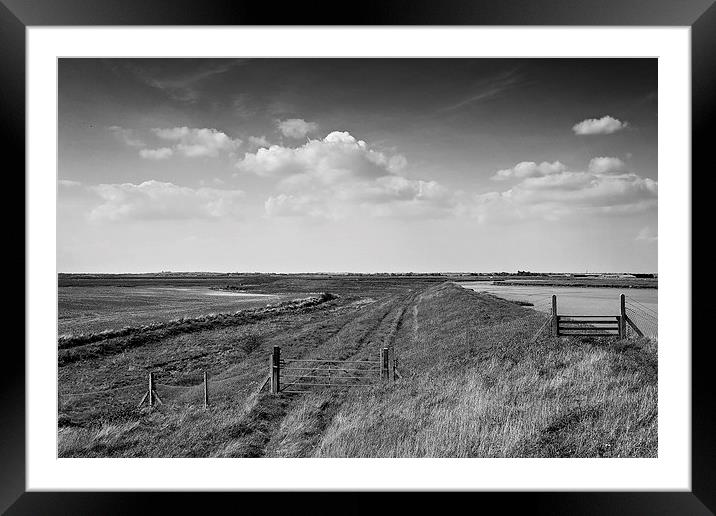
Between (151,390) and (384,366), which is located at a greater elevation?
(384,366)

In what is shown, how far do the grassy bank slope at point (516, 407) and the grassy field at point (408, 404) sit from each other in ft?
0.04

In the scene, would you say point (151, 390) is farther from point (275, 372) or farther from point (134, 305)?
point (134, 305)

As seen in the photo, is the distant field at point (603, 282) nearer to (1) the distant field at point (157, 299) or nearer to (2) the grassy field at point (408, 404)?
(1) the distant field at point (157, 299)

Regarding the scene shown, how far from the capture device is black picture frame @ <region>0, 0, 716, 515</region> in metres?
2.41

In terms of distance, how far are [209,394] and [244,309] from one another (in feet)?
27.7

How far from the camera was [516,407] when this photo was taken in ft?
15.1

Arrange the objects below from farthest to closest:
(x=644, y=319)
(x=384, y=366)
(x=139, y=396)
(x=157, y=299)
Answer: (x=157, y=299) < (x=644, y=319) < (x=139, y=396) < (x=384, y=366)

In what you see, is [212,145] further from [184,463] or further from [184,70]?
[184,463]

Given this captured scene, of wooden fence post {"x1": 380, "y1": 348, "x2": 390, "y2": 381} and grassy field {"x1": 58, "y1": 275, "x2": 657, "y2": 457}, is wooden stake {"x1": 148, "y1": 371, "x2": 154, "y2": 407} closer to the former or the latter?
grassy field {"x1": 58, "y1": 275, "x2": 657, "y2": 457}

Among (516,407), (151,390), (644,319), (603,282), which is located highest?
(603,282)
